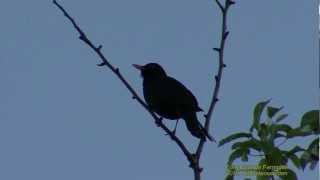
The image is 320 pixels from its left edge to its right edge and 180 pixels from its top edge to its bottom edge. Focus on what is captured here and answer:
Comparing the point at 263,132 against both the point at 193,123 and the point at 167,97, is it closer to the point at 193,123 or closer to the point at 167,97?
the point at 193,123

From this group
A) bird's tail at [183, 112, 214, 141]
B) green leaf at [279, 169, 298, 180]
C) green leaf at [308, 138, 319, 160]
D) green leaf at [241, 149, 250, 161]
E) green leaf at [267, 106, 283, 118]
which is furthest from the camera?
bird's tail at [183, 112, 214, 141]

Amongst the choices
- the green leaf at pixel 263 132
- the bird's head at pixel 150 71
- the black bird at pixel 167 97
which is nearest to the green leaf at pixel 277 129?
the green leaf at pixel 263 132

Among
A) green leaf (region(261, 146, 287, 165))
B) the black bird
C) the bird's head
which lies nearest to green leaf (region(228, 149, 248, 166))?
green leaf (region(261, 146, 287, 165))

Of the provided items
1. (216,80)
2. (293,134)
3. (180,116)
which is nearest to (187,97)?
(180,116)

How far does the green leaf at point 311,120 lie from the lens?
2306 millimetres

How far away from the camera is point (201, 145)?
2.68 metres

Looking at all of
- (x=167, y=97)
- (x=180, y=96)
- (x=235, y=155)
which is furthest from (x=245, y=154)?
(x=167, y=97)

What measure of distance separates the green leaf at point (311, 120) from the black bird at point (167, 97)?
7.76 feet

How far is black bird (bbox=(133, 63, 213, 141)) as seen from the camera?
5375 mm

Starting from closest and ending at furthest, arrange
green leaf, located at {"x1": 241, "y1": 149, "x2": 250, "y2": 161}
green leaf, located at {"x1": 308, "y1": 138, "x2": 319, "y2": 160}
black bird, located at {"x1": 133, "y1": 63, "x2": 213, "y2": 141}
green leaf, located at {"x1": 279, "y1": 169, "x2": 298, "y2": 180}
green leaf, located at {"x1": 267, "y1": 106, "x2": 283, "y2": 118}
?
1. green leaf, located at {"x1": 308, "y1": 138, "x2": 319, "y2": 160}
2. green leaf, located at {"x1": 279, "y1": 169, "x2": 298, "y2": 180}
3. green leaf, located at {"x1": 241, "y1": 149, "x2": 250, "y2": 161}
4. green leaf, located at {"x1": 267, "y1": 106, "x2": 283, "y2": 118}
5. black bird, located at {"x1": 133, "y1": 63, "x2": 213, "y2": 141}

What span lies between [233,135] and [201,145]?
0.47 ft

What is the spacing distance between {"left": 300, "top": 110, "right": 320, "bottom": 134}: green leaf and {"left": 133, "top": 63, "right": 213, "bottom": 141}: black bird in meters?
2.37

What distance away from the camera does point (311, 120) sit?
2.34 m

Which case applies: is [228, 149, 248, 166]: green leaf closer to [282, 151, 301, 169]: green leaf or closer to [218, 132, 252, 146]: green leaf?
[218, 132, 252, 146]: green leaf
